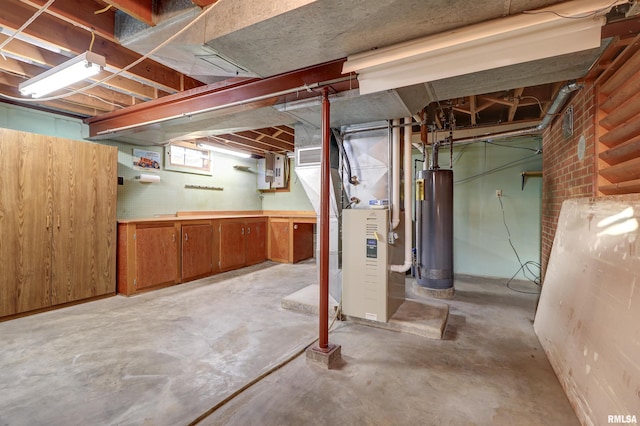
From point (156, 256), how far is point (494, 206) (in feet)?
17.4

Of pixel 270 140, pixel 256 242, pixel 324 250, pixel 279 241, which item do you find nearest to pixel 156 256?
pixel 256 242

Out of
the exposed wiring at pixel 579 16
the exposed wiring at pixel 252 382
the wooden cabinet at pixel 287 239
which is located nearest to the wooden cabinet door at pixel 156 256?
the wooden cabinet at pixel 287 239

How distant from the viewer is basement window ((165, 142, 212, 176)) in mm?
5098

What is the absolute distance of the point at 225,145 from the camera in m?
5.69

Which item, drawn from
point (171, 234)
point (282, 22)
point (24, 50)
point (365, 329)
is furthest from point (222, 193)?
point (282, 22)

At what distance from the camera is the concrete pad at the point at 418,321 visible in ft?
8.73

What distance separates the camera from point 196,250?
4.70 metres

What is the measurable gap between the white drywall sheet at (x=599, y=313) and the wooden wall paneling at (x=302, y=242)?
4326 mm

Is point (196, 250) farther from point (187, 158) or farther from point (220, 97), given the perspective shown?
point (220, 97)

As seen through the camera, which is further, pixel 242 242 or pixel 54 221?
pixel 242 242

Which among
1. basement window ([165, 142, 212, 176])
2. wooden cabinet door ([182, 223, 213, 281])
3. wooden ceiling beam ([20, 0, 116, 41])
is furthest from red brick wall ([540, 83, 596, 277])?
basement window ([165, 142, 212, 176])

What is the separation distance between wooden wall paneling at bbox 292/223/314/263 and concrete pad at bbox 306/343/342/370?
373cm

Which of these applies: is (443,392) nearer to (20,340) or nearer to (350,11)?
(350,11)

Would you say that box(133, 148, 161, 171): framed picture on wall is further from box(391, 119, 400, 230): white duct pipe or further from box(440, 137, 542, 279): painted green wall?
box(440, 137, 542, 279): painted green wall
